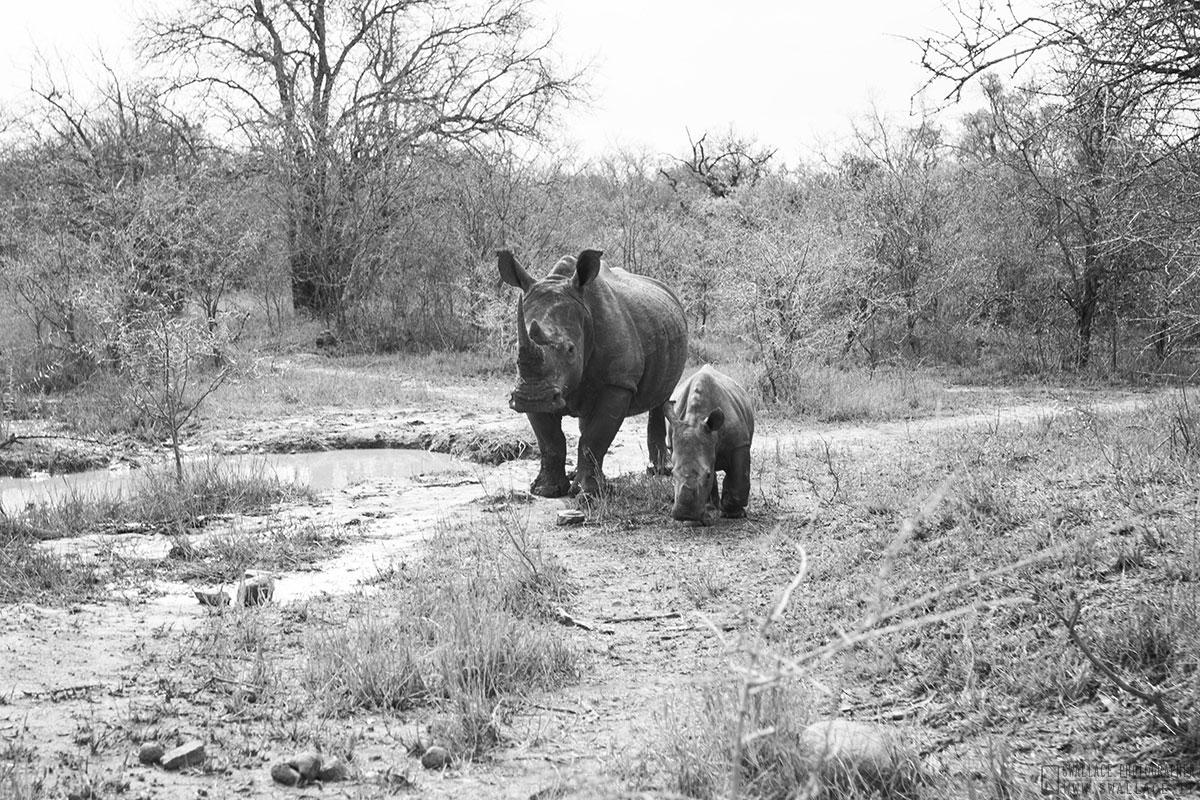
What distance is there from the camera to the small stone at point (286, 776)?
3.69 metres

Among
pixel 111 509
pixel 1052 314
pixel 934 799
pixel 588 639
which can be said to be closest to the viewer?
pixel 934 799

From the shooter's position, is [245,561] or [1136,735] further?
[245,561]

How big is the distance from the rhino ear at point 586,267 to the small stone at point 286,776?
557cm

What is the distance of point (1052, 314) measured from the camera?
67.3 feet

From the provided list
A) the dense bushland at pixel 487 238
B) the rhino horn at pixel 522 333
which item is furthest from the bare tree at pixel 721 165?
the rhino horn at pixel 522 333

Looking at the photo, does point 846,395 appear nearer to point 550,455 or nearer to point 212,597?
point 550,455

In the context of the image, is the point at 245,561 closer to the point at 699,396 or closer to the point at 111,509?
the point at 111,509

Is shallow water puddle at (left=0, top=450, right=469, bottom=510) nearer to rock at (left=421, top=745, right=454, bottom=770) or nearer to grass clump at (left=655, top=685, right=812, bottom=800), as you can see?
rock at (left=421, top=745, right=454, bottom=770)

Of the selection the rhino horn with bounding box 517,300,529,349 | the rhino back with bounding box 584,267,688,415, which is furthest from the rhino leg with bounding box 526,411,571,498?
the rhino horn with bounding box 517,300,529,349

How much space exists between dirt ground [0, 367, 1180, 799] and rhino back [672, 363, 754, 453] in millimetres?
601

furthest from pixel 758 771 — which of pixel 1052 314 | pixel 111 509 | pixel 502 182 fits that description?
pixel 502 182

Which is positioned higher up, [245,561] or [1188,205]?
[1188,205]

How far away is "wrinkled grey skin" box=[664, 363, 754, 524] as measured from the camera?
754 cm

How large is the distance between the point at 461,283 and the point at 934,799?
20.5m
